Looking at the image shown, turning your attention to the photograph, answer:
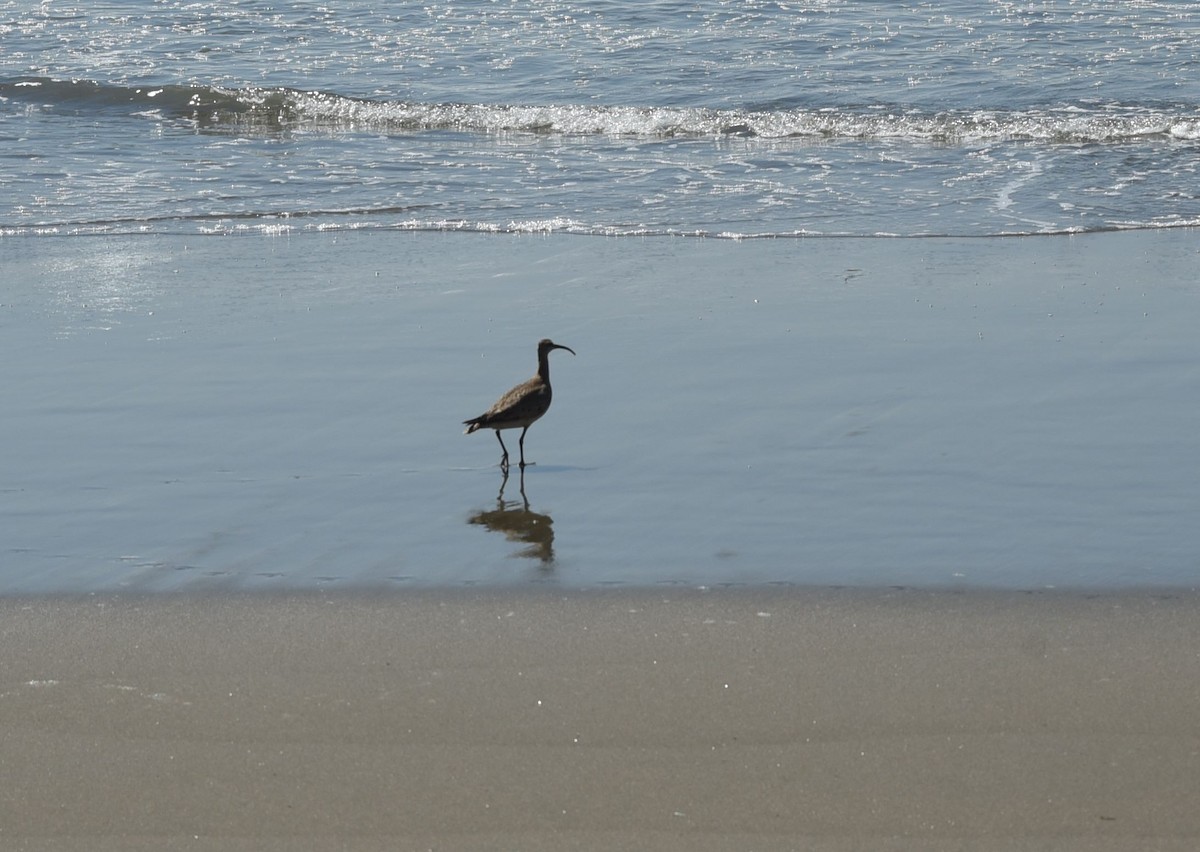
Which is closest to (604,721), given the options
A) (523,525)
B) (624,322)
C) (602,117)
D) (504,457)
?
(523,525)

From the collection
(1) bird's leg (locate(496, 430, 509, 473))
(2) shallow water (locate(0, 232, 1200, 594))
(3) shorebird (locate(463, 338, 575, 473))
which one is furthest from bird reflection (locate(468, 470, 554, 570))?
(3) shorebird (locate(463, 338, 575, 473))

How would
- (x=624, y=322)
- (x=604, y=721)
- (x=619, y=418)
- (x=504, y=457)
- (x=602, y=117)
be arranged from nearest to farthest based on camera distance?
(x=604, y=721)
(x=504, y=457)
(x=619, y=418)
(x=624, y=322)
(x=602, y=117)

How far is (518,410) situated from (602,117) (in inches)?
383

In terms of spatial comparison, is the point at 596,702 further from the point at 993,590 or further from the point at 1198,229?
the point at 1198,229

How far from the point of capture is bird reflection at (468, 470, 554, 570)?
5105 millimetres

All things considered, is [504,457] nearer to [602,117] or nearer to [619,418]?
[619,418]

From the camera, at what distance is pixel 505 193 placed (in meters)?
11.9

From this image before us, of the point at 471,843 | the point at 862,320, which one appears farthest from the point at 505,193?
the point at 471,843

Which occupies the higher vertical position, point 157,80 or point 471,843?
point 157,80

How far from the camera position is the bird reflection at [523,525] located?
201 inches

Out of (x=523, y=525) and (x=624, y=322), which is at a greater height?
(x=624, y=322)

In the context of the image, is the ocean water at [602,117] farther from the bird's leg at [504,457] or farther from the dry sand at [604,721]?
the dry sand at [604,721]

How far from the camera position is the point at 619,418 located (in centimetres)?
647

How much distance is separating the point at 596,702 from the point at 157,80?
51.0ft
